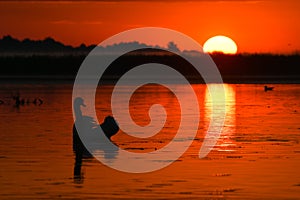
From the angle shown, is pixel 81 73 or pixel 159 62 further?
A: pixel 159 62


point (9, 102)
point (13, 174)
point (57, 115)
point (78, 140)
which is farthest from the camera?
point (9, 102)

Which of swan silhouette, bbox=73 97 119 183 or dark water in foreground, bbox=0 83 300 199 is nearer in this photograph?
dark water in foreground, bbox=0 83 300 199

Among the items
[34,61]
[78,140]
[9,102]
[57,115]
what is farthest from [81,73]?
[78,140]

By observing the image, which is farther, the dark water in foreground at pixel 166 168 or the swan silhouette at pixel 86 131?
the swan silhouette at pixel 86 131

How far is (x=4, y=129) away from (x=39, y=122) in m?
3.04

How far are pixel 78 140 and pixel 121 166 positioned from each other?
6.34 feet

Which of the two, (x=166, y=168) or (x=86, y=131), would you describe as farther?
(x=86, y=131)

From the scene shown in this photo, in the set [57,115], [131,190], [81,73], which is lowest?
[131,190]

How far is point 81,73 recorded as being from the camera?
98438 millimetres

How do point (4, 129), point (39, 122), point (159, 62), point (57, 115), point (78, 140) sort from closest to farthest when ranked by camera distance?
point (78, 140)
point (4, 129)
point (39, 122)
point (57, 115)
point (159, 62)

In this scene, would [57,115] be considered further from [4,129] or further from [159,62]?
[159,62]

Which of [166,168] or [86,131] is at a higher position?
[86,131]

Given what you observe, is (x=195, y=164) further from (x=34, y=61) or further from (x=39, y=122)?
(x=34, y=61)

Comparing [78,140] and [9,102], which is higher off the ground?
[9,102]
